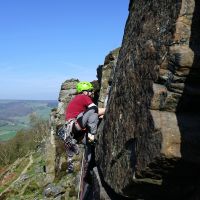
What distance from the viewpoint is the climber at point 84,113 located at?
15.3 meters

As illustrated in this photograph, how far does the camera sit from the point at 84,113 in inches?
606

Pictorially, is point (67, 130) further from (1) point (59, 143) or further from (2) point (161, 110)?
(1) point (59, 143)

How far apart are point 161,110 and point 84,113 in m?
5.67

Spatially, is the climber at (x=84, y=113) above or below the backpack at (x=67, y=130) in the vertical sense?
above

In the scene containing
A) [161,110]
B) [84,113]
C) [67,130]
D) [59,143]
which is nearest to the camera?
[161,110]

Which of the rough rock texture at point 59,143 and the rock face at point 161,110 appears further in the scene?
the rough rock texture at point 59,143

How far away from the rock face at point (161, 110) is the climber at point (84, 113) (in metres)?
2.87

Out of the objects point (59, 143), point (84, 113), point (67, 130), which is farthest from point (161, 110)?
point (59, 143)

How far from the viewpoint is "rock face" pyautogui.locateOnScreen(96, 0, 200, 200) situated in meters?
9.53

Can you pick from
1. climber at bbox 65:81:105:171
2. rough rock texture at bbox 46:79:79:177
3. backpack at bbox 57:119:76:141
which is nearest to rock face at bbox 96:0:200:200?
climber at bbox 65:81:105:171

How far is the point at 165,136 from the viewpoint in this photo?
9500 millimetres

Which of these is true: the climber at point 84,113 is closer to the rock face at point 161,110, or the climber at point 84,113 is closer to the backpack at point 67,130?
the backpack at point 67,130

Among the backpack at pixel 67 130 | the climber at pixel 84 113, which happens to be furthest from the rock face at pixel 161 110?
the backpack at pixel 67 130

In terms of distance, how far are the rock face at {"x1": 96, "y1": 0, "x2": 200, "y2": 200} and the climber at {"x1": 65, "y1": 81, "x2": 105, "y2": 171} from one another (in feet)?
9.43
